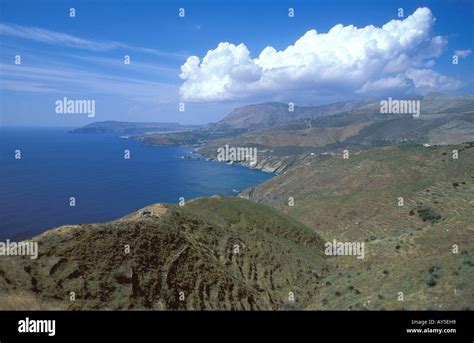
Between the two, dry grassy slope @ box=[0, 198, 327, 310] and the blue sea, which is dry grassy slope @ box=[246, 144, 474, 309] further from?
the blue sea

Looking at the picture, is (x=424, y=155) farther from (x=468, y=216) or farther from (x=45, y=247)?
(x=45, y=247)

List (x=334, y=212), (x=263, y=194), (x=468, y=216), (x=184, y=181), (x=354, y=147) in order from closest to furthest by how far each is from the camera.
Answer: (x=468, y=216) → (x=334, y=212) → (x=263, y=194) → (x=184, y=181) → (x=354, y=147)

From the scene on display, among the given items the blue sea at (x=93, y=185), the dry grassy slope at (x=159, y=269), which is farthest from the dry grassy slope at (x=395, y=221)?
the blue sea at (x=93, y=185)

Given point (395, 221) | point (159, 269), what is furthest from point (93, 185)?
point (159, 269)

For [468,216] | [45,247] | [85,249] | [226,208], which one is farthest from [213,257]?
[468,216]

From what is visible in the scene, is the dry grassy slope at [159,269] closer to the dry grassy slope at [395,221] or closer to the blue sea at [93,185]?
the dry grassy slope at [395,221]

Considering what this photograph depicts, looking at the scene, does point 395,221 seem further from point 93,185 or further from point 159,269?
point 93,185
